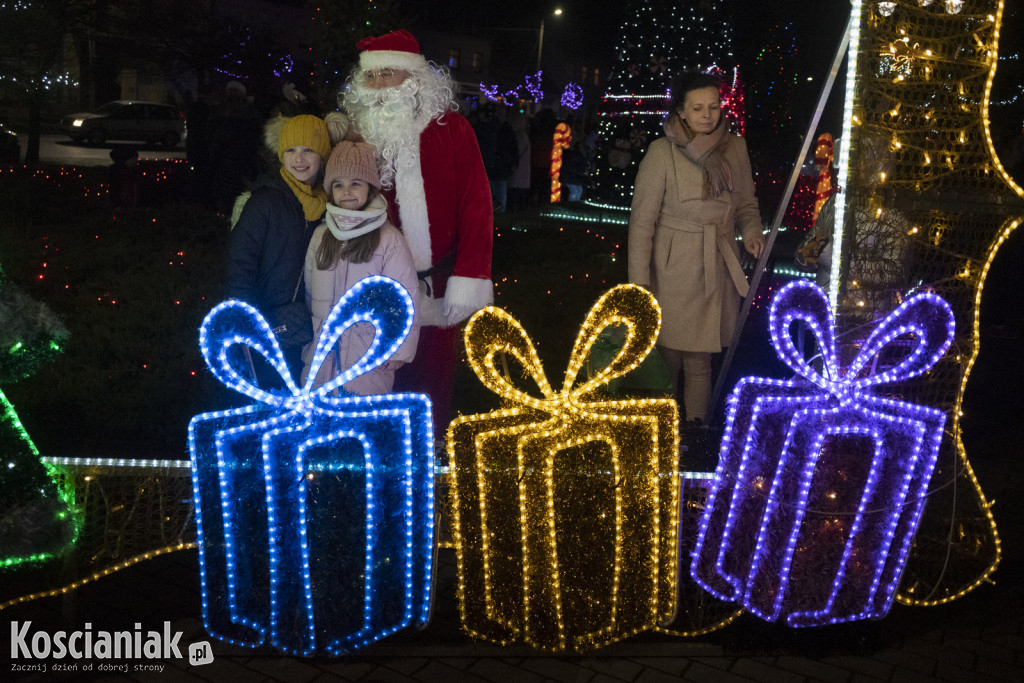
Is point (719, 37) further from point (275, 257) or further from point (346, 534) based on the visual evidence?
point (346, 534)

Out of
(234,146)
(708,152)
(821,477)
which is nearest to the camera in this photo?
(821,477)

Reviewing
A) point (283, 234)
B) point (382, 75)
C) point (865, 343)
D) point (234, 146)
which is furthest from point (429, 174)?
point (234, 146)

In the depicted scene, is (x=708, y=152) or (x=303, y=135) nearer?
(x=303, y=135)

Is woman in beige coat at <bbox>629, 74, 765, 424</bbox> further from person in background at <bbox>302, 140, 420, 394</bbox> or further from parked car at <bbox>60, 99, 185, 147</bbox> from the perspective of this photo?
parked car at <bbox>60, 99, 185, 147</bbox>

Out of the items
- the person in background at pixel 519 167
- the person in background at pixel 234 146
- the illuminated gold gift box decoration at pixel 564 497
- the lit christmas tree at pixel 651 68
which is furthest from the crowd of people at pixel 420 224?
the person in background at pixel 519 167

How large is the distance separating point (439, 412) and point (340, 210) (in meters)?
1.14

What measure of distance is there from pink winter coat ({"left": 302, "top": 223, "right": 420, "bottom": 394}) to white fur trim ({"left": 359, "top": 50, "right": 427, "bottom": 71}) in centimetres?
80

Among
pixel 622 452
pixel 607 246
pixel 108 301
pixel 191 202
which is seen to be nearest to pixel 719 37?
pixel 607 246

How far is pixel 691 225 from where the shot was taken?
4.60m

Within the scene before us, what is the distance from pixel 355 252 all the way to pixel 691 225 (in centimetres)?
174

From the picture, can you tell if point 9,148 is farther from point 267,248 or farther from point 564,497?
point 564,497

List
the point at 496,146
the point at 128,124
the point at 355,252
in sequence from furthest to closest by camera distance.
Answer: the point at 128,124
the point at 496,146
the point at 355,252

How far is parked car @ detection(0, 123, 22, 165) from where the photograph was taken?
16844 millimetres

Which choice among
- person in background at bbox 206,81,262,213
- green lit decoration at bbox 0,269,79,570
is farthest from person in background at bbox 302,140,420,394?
person in background at bbox 206,81,262,213
